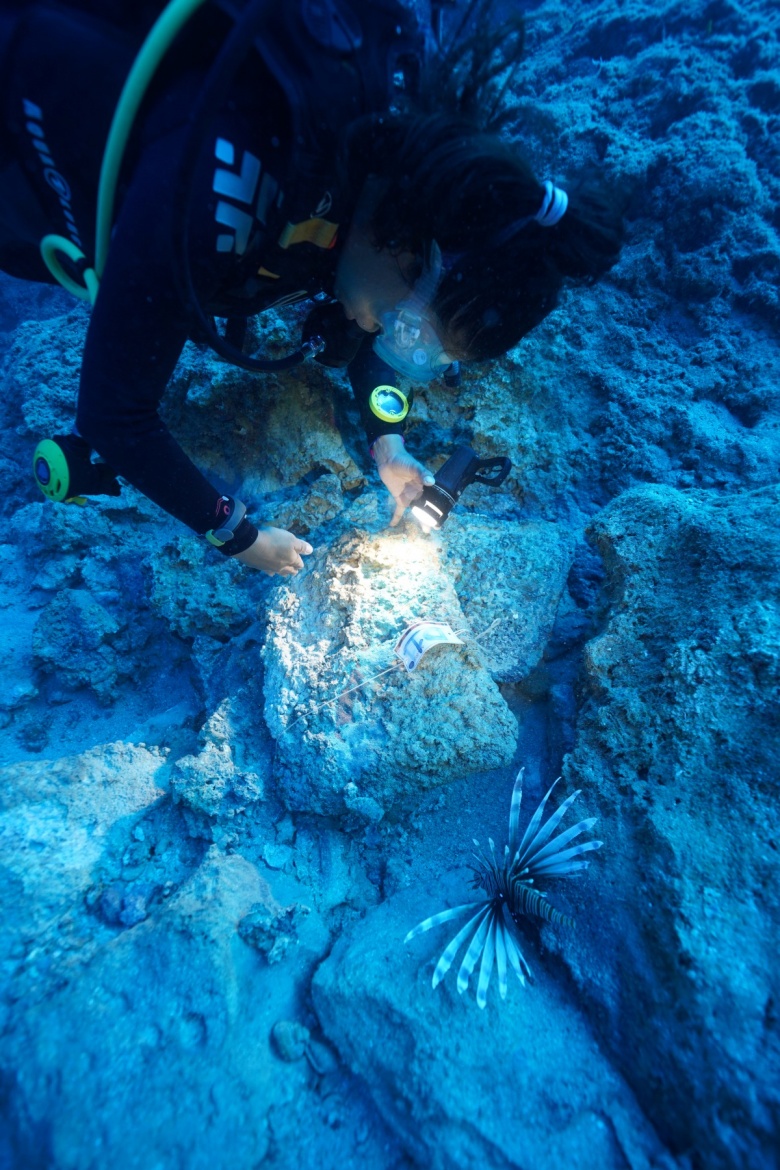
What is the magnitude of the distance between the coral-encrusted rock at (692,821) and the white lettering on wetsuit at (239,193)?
67.1 inches

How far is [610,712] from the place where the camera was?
5.61ft

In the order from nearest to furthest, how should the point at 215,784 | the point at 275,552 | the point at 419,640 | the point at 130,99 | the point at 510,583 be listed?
the point at 130,99 < the point at 419,640 < the point at 215,784 < the point at 275,552 < the point at 510,583

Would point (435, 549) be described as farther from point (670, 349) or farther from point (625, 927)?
point (670, 349)

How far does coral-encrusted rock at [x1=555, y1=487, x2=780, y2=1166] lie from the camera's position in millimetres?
1114

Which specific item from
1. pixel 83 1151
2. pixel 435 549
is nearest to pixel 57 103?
pixel 435 549

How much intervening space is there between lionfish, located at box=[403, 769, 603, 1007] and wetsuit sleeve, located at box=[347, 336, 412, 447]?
172 centimetres

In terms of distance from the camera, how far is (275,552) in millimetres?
2010

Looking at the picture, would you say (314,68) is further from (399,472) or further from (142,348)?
(399,472)

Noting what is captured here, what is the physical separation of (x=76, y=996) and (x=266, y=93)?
7.49 ft

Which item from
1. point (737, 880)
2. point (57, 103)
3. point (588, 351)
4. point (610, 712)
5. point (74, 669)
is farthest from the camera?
point (588, 351)

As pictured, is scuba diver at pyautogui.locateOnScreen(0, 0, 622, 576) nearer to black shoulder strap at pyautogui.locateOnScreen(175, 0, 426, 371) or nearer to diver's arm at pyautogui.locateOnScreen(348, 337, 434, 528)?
black shoulder strap at pyautogui.locateOnScreen(175, 0, 426, 371)

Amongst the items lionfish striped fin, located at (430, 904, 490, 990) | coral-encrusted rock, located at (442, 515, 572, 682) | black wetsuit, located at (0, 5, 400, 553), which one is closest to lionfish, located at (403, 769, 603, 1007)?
lionfish striped fin, located at (430, 904, 490, 990)

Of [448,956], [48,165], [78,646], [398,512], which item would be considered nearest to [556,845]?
[448,956]

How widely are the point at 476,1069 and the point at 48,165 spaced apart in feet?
8.51
